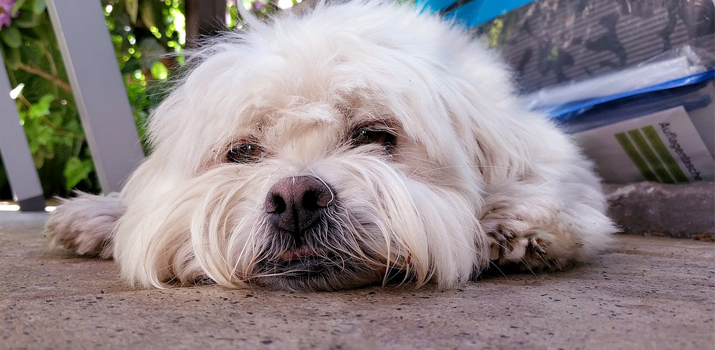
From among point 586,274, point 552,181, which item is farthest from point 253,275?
point 552,181

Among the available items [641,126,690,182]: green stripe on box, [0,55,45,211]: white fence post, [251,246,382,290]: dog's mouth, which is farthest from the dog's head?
[0,55,45,211]: white fence post

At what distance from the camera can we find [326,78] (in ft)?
5.20

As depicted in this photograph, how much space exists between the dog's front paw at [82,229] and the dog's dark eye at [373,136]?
35.8 inches

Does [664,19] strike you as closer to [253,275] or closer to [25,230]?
[253,275]

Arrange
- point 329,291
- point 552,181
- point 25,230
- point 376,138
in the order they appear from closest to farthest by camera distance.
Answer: point 329,291, point 376,138, point 552,181, point 25,230

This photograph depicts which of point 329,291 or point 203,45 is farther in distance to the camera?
point 203,45

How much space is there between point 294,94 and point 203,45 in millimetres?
570

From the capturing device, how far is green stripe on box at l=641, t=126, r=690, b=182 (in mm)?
2412

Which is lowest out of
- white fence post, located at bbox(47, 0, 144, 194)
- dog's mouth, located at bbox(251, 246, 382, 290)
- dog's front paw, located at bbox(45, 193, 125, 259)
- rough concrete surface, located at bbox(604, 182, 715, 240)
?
rough concrete surface, located at bbox(604, 182, 715, 240)

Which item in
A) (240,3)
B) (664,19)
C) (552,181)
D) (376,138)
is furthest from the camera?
(664,19)

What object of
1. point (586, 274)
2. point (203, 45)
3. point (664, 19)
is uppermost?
point (203, 45)

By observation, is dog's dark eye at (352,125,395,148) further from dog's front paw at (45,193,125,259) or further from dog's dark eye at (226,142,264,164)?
dog's front paw at (45,193,125,259)

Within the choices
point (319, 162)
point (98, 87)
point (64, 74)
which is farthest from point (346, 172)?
point (64, 74)

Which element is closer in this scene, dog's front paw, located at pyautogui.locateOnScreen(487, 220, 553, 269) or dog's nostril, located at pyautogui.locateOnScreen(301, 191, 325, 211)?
dog's nostril, located at pyautogui.locateOnScreen(301, 191, 325, 211)
